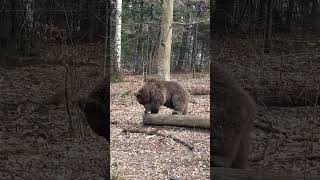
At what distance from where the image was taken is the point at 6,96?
387 cm

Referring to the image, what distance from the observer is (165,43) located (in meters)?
8.84

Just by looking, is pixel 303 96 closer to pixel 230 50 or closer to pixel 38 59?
pixel 230 50

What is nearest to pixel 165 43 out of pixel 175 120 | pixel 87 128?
pixel 175 120

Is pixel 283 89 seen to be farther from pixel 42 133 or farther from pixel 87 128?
pixel 42 133

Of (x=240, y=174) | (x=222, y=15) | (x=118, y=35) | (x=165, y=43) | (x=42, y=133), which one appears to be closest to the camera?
(x=222, y=15)

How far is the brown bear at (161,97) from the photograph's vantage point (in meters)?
7.20

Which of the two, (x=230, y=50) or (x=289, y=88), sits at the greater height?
(x=230, y=50)

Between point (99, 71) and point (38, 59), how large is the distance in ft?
1.87

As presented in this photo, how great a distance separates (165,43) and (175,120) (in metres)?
2.11

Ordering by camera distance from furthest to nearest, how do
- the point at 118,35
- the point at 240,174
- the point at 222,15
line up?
the point at 118,35 → the point at 240,174 → the point at 222,15

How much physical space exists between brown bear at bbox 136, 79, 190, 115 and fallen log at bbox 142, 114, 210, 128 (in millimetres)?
110

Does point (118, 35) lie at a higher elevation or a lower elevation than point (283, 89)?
higher

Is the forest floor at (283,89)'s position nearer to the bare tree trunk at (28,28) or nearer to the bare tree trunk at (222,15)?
the bare tree trunk at (222,15)

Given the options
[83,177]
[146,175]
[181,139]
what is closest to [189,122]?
[181,139]
